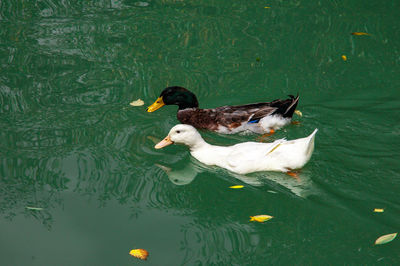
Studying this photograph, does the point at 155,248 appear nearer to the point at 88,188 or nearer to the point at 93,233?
the point at 93,233

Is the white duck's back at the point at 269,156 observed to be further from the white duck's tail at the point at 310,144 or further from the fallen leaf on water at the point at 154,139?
the fallen leaf on water at the point at 154,139

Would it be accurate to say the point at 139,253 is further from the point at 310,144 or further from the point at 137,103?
the point at 137,103

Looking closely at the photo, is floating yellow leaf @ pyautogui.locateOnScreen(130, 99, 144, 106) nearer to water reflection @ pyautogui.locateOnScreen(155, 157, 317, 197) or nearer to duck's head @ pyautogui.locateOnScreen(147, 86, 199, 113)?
duck's head @ pyautogui.locateOnScreen(147, 86, 199, 113)

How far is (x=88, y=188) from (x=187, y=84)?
120 inches

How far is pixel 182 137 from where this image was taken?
6180 mm

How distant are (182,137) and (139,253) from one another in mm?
2004

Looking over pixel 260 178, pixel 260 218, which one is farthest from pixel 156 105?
pixel 260 218

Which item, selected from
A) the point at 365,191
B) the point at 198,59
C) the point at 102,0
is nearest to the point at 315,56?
the point at 198,59

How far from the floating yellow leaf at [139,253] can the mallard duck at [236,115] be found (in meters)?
2.72

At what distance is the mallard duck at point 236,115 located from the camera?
6695mm

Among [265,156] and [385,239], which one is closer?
[385,239]

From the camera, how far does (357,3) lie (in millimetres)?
10594

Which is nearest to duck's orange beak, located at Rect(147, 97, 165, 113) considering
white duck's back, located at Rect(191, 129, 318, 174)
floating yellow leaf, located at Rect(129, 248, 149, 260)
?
white duck's back, located at Rect(191, 129, 318, 174)

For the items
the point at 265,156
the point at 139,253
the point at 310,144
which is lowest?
the point at 139,253
